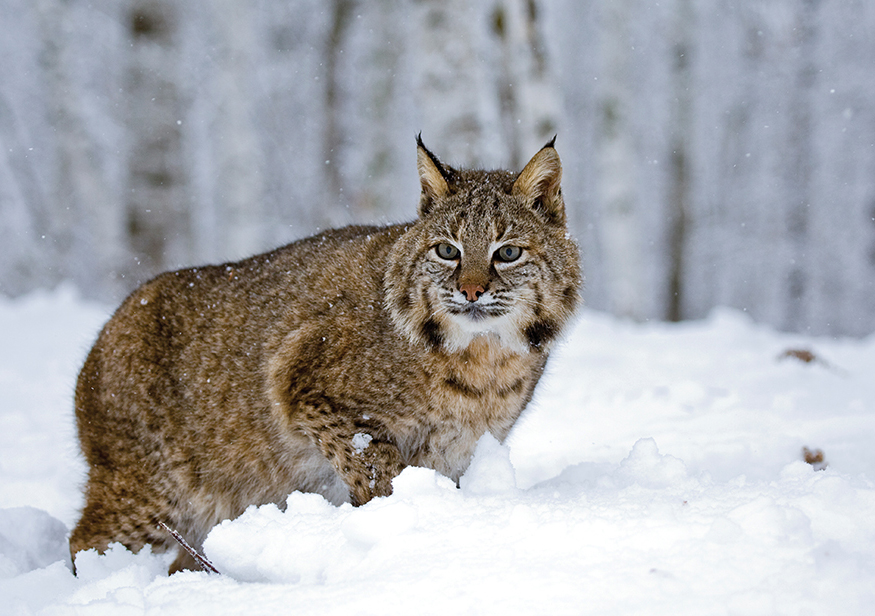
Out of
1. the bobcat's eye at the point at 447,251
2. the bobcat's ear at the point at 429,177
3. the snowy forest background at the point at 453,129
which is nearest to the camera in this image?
the bobcat's eye at the point at 447,251

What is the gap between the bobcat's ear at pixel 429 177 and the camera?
140 inches

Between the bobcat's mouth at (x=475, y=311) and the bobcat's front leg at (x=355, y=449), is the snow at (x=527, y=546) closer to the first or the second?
the bobcat's front leg at (x=355, y=449)

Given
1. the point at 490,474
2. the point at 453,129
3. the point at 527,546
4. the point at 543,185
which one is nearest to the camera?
the point at 527,546

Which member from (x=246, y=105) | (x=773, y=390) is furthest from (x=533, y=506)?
(x=246, y=105)

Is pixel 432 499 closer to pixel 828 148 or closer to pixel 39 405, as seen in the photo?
pixel 39 405

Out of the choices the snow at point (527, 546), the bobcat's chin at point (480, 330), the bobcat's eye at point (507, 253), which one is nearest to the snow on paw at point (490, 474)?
the snow at point (527, 546)

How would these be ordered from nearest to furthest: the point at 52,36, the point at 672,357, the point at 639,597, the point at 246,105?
the point at 639,597
the point at 672,357
the point at 52,36
the point at 246,105

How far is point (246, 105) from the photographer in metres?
14.1

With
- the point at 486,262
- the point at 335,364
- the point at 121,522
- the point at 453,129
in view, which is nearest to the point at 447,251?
the point at 486,262

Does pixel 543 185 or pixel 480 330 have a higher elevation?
pixel 543 185

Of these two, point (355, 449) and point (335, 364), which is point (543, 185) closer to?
point (335, 364)

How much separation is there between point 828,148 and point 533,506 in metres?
20.6

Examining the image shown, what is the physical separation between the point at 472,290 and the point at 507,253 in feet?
1.09

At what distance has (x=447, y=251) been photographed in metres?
3.45
